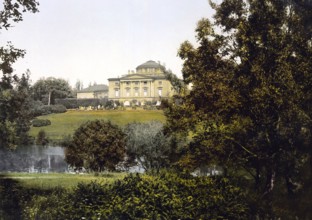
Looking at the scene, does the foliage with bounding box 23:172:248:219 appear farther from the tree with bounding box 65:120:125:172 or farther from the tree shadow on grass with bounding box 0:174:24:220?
the tree with bounding box 65:120:125:172

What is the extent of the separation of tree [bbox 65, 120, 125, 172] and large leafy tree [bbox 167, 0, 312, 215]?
14.4m

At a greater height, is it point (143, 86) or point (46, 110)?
point (143, 86)

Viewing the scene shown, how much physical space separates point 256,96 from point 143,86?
4441cm

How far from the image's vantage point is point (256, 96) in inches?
502

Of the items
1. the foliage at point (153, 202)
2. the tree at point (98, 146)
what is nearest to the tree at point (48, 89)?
the tree at point (98, 146)

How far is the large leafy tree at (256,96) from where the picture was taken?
12859 mm

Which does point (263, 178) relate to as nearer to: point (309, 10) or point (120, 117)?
point (309, 10)

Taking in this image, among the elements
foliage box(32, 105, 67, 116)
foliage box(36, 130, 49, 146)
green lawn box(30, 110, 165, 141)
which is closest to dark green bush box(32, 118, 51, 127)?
green lawn box(30, 110, 165, 141)

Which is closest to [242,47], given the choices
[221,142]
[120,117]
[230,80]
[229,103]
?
[230,80]

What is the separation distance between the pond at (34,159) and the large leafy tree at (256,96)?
2251cm

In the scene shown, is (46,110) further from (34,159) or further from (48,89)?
(48,89)

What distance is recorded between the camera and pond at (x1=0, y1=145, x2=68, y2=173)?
3362 cm

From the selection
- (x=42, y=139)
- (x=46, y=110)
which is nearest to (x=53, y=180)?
(x=42, y=139)

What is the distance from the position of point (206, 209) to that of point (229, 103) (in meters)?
4.45
